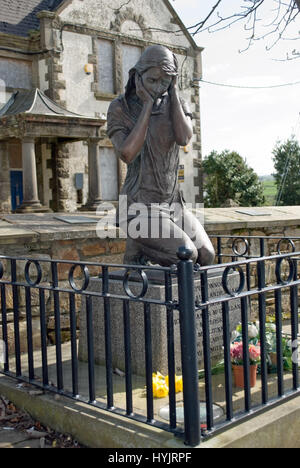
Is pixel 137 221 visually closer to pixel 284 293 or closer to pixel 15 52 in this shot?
pixel 284 293

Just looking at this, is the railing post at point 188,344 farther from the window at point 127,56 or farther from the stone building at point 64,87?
the window at point 127,56

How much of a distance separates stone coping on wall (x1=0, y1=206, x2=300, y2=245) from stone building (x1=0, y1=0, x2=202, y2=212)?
8.10 metres

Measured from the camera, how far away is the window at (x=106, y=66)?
17.7 metres

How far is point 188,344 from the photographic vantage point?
103 inches

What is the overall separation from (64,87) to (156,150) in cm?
1344

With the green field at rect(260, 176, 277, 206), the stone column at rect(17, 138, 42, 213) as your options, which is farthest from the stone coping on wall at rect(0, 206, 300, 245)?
the green field at rect(260, 176, 277, 206)

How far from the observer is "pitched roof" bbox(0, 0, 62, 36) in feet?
53.9

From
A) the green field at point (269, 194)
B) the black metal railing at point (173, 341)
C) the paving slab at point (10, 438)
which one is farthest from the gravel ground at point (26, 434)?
the green field at point (269, 194)

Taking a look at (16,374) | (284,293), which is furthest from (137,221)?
(284,293)

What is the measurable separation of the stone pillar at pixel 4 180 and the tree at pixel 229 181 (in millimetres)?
8943

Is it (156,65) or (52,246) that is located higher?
(156,65)

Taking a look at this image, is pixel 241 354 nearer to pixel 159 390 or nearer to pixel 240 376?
pixel 240 376

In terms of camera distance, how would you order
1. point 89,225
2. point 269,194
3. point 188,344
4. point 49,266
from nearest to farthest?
point 188,344 < point 49,266 < point 89,225 < point 269,194

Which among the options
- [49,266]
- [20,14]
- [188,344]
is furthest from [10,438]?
[20,14]
